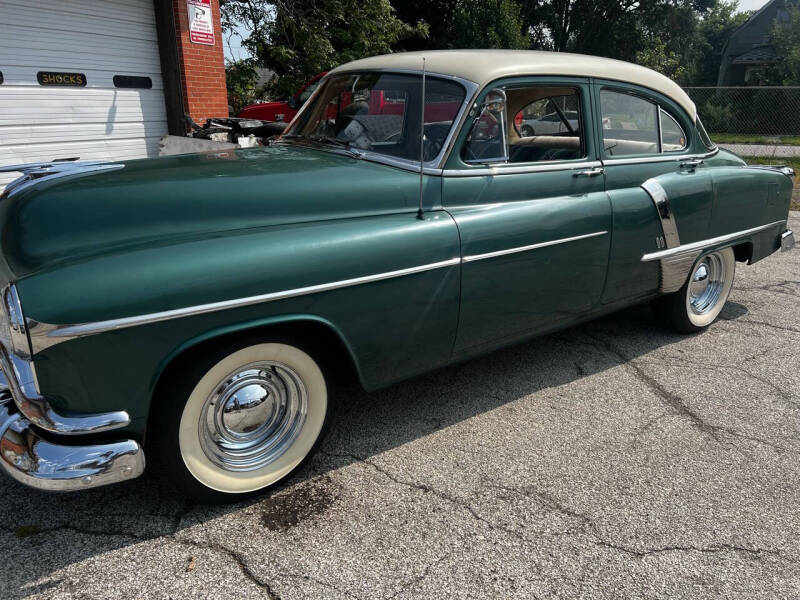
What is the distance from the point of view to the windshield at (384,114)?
9.86 feet

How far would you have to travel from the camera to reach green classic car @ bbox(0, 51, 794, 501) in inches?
80.3

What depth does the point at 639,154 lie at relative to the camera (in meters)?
3.77

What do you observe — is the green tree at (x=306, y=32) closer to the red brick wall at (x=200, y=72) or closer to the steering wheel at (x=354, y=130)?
the red brick wall at (x=200, y=72)

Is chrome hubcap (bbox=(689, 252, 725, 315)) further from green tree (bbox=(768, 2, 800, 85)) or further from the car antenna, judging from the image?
green tree (bbox=(768, 2, 800, 85))

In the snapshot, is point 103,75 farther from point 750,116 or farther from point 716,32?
point 716,32

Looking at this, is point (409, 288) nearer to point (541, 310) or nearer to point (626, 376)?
point (541, 310)

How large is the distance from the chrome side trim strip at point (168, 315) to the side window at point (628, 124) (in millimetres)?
1774

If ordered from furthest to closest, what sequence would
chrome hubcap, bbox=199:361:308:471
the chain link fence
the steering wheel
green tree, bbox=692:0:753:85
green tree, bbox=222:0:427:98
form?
green tree, bbox=692:0:753:85
the chain link fence
green tree, bbox=222:0:427:98
the steering wheel
chrome hubcap, bbox=199:361:308:471

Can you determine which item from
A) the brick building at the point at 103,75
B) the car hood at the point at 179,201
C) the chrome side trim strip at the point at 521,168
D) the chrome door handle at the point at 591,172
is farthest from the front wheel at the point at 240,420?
the brick building at the point at 103,75

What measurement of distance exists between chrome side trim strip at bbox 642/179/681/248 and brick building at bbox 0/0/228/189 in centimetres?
574

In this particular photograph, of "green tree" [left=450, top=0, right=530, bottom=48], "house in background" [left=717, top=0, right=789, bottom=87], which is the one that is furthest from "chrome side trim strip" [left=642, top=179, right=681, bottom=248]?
"house in background" [left=717, top=0, right=789, bottom=87]

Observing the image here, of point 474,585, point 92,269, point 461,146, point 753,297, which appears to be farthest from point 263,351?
point 753,297

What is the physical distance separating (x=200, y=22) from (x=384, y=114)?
560cm

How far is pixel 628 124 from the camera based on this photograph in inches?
150
